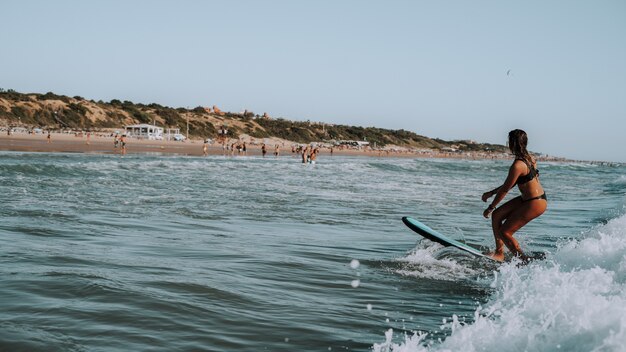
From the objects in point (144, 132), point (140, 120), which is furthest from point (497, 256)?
point (140, 120)

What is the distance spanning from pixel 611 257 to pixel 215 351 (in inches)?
195

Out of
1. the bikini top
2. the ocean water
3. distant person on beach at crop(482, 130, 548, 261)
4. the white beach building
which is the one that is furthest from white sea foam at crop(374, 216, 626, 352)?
the white beach building

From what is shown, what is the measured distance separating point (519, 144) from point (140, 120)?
90.6 m

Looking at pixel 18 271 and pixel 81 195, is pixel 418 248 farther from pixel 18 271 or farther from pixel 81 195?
pixel 81 195

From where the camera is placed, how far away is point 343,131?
469ft

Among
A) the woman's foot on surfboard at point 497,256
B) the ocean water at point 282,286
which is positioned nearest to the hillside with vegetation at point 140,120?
the ocean water at point 282,286

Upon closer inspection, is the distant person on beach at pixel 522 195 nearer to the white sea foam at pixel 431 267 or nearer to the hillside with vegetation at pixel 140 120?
the white sea foam at pixel 431 267

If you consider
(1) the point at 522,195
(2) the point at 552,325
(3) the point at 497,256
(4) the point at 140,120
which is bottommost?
(3) the point at 497,256

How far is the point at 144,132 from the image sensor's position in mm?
79750

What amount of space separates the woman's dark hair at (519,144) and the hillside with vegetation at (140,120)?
229 ft

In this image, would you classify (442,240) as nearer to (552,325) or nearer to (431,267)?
(431,267)

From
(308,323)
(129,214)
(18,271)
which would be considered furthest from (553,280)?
(129,214)

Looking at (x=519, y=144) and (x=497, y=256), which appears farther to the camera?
(x=497, y=256)

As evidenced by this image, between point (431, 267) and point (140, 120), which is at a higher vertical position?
point (140, 120)
